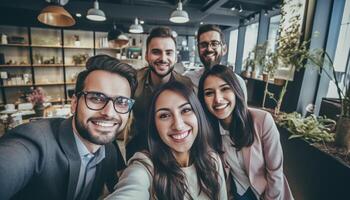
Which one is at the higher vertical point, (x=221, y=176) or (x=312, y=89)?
(x=312, y=89)

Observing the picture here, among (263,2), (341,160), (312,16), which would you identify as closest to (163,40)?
(341,160)

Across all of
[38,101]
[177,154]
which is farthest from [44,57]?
[177,154]

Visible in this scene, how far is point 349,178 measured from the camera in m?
1.70

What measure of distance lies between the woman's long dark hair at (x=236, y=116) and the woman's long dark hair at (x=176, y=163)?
0.27 metres

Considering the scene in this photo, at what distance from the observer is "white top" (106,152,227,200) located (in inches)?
37.1

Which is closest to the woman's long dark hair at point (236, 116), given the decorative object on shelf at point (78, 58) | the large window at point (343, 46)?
the large window at point (343, 46)

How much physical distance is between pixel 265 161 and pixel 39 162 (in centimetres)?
151

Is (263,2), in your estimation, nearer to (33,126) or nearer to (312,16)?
(312,16)

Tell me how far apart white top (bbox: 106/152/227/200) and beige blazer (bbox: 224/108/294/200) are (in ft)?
1.05

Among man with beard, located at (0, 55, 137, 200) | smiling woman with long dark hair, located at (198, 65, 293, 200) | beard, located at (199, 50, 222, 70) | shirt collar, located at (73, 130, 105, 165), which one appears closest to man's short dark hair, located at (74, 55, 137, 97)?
man with beard, located at (0, 55, 137, 200)

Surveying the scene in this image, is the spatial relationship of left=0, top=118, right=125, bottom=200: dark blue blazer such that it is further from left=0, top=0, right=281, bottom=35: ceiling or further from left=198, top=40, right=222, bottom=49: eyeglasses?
left=0, top=0, right=281, bottom=35: ceiling

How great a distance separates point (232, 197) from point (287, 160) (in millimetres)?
1517

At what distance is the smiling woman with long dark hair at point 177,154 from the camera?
110 centimetres

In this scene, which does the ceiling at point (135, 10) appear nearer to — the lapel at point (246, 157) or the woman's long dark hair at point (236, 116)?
the woman's long dark hair at point (236, 116)
